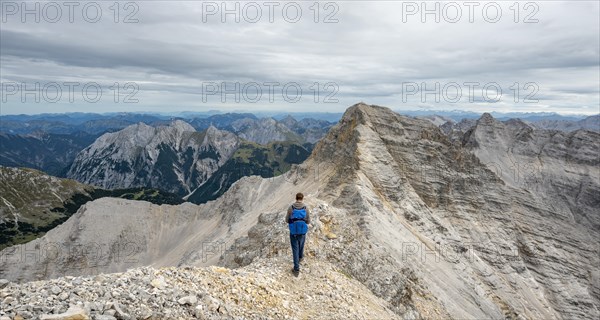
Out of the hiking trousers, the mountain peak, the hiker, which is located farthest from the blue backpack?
the mountain peak

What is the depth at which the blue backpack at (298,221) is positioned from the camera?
20.5 m

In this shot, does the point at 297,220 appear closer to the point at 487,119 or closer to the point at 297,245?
the point at 297,245

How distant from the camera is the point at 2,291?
12508 mm

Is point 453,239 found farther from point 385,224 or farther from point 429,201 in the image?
point 385,224

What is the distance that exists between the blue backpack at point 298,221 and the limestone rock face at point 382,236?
2696 mm

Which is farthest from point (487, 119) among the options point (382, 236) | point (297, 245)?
point (297, 245)

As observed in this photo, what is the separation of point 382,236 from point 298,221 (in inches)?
1291

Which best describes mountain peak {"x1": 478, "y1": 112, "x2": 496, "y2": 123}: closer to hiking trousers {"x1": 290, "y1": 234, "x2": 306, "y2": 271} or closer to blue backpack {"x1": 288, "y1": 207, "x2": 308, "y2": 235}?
hiking trousers {"x1": 290, "y1": 234, "x2": 306, "y2": 271}

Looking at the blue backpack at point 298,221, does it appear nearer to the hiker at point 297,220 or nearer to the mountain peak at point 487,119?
the hiker at point 297,220

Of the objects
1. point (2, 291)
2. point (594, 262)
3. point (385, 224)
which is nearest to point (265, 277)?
point (2, 291)

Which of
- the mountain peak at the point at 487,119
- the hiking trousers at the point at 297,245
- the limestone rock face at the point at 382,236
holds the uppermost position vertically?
the mountain peak at the point at 487,119

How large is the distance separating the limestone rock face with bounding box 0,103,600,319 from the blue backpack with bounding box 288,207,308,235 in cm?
270

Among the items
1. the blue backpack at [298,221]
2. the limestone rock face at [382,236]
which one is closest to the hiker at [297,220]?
the blue backpack at [298,221]

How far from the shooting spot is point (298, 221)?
67.3 ft
